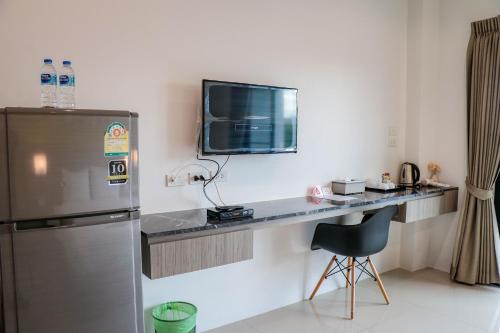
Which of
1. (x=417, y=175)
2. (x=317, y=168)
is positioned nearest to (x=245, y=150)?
(x=317, y=168)

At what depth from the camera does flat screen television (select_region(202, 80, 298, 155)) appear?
255 centimetres

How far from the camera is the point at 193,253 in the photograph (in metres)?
2.21

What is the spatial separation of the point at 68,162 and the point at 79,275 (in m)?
0.52

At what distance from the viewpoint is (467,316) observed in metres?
3.04

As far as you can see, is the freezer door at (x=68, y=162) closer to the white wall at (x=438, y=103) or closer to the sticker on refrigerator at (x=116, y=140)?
the sticker on refrigerator at (x=116, y=140)

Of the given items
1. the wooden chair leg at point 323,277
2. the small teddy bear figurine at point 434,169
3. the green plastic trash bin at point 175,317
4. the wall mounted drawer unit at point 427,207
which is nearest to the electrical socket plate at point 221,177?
the green plastic trash bin at point 175,317

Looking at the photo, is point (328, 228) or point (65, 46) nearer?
point (65, 46)

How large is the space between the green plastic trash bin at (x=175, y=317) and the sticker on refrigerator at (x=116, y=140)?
3.77ft

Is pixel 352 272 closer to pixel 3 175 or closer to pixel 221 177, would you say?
pixel 221 177

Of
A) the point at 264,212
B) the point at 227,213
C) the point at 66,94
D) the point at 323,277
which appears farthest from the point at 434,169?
the point at 66,94

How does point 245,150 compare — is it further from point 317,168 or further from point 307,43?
point 307,43

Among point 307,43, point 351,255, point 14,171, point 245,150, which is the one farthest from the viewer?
point 307,43

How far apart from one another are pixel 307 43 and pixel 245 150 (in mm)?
1124

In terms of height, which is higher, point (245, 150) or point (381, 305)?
point (245, 150)
